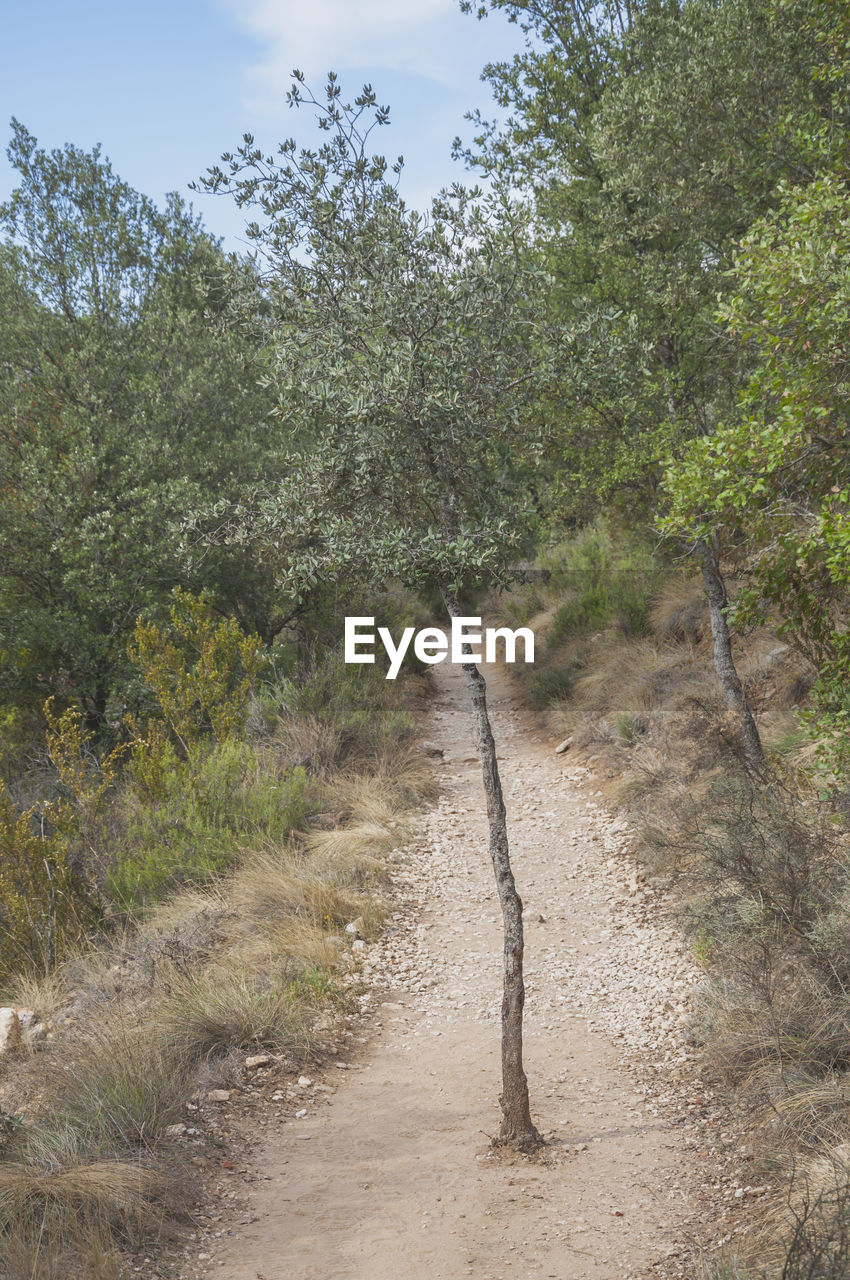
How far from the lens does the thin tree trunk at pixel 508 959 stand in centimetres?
507

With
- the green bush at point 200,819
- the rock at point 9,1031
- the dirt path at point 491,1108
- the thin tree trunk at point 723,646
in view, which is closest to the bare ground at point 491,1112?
the dirt path at point 491,1108

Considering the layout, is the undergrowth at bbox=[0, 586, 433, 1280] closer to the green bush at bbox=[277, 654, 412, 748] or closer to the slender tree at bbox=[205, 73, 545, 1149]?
the green bush at bbox=[277, 654, 412, 748]

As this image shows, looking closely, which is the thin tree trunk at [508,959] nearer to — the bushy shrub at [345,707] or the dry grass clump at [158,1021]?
the dry grass clump at [158,1021]

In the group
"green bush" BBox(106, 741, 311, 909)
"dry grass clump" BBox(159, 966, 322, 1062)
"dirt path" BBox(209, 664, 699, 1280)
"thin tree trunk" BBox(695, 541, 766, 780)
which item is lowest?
"dirt path" BBox(209, 664, 699, 1280)

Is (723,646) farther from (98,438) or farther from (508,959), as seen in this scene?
(98,438)

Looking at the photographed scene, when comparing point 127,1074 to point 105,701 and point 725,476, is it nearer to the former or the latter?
point 725,476

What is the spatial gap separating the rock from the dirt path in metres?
2.06

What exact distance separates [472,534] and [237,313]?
175 centimetres

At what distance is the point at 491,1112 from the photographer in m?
5.50

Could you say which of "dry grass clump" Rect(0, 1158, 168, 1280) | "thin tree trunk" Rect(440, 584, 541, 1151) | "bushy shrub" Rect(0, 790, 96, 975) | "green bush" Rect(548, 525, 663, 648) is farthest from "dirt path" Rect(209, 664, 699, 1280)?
"green bush" Rect(548, 525, 663, 648)

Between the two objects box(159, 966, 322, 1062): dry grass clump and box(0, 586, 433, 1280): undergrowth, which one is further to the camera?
box(159, 966, 322, 1062): dry grass clump

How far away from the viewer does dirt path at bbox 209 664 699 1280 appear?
13.8ft

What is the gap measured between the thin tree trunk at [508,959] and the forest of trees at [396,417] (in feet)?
0.15

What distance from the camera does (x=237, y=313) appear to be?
16.7 feet
